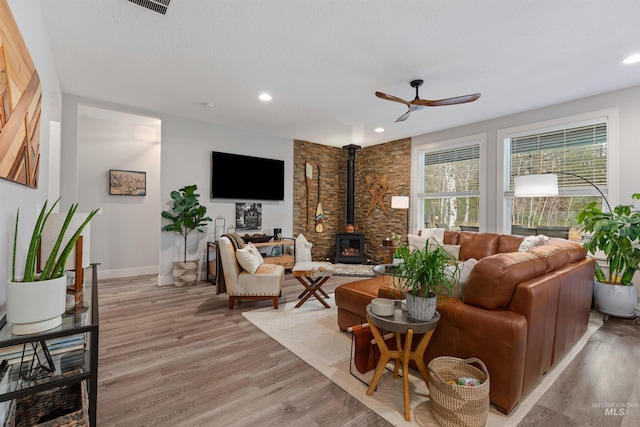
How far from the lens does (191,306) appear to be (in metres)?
3.70

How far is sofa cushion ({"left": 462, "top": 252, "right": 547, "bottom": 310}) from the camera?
1.81 meters

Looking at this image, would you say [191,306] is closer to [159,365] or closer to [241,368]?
[159,365]

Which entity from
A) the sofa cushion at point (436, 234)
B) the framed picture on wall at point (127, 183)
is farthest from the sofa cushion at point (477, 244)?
the framed picture on wall at point (127, 183)

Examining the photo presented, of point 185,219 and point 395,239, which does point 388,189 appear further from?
point 185,219

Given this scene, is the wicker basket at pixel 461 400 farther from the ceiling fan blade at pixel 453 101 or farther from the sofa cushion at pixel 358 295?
the ceiling fan blade at pixel 453 101

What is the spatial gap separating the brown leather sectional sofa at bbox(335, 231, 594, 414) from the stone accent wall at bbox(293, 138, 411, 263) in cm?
403

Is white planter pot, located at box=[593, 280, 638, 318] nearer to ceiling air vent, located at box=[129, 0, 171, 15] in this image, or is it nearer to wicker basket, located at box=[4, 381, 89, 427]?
wicker basket, located at box=[4, 381, 89, 427]

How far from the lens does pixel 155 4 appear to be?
2.22 meters

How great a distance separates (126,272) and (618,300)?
7.15 meters

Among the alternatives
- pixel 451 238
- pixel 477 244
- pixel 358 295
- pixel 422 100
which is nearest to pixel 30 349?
pixel 358 295

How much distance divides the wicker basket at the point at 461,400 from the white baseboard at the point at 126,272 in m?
5.34

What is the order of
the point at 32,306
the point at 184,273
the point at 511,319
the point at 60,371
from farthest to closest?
the point at 184,273, the point at 511,319, the point at 60,371, the point at 32,306

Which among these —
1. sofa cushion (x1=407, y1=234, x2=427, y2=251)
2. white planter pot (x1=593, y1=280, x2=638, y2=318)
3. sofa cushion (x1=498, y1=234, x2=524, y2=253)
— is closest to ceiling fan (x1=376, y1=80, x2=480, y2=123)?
sofa cushion (x1=498, y1=234, x2=524, y2=253)

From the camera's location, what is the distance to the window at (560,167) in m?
3.98
